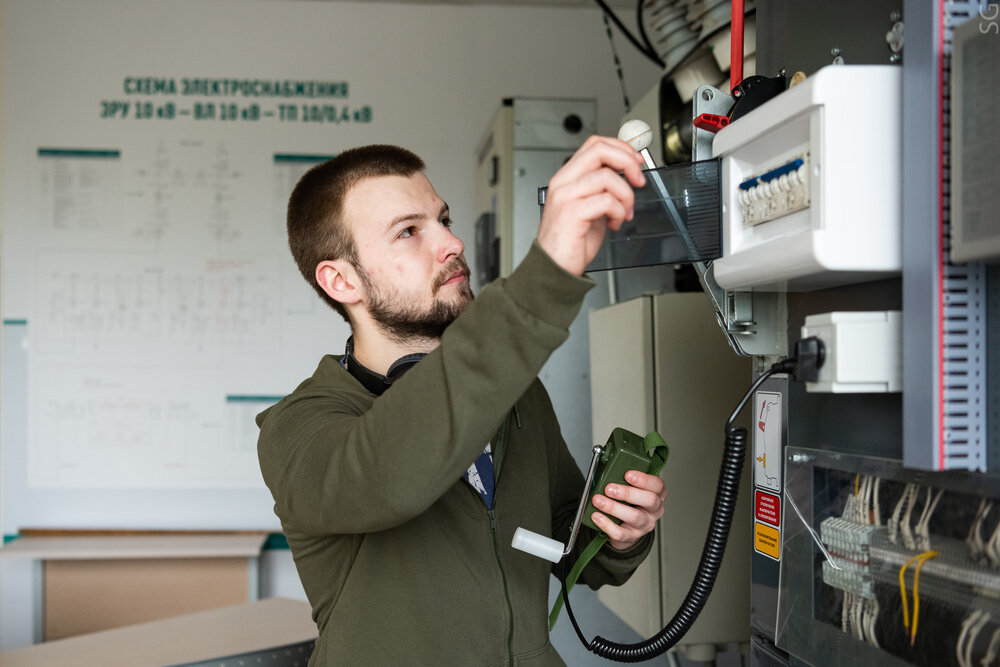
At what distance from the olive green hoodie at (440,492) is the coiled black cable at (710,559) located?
0.11 metres

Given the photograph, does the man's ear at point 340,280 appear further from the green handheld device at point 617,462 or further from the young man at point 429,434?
the green handheld device at point 617,462

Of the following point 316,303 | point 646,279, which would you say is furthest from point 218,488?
point 646,279

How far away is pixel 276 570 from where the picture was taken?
3324 mm

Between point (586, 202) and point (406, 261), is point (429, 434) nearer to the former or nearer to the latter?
point (586, 202)

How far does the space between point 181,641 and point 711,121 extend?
181 cm

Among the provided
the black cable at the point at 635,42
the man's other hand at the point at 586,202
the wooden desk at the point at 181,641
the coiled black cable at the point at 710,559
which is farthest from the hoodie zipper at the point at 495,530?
the black cable at the point at 635,42

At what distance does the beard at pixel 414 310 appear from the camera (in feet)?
4.00

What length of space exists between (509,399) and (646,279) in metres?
1.76

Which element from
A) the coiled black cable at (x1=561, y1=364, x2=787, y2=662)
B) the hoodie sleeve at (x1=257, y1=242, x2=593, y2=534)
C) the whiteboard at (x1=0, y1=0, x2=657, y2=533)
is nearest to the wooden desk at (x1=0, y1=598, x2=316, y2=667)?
the whiteboard at (x1=0, y1=0, x2=657, y2=533)

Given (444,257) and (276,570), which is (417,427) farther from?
(276,570)

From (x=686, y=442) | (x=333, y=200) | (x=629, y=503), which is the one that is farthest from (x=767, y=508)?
A: (x=333, y=200)

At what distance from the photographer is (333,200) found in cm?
129

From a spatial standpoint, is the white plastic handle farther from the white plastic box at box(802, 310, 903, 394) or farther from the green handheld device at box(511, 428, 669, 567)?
the white plastic box at box(802, 310, 903, 394)

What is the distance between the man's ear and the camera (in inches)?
49.9
